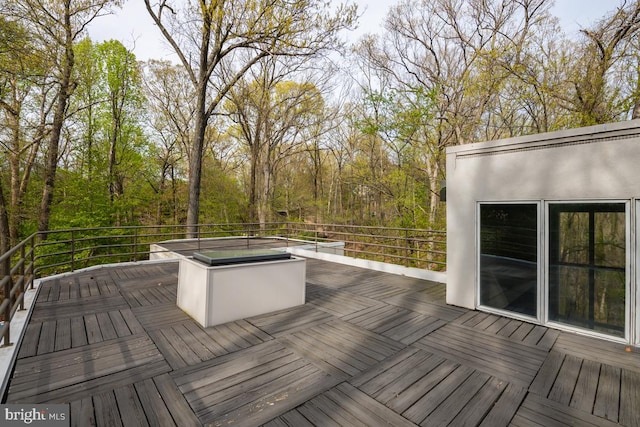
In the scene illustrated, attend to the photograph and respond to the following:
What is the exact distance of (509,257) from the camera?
3854mm

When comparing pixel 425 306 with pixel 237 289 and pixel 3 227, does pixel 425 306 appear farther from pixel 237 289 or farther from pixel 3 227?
pixel 3 227

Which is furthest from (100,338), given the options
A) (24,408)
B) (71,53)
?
(71,53)

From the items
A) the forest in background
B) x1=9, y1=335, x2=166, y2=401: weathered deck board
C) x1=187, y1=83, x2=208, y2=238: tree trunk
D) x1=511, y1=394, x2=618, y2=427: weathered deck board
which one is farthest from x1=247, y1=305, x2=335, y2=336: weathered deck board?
the forest in background

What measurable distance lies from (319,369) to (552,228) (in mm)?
3306

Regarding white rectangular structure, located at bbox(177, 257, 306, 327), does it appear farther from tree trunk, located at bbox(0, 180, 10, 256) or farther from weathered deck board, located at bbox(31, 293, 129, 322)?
tree trunk, located at bbox(0, 180, 10, 256)

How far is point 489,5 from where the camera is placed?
32.0ft

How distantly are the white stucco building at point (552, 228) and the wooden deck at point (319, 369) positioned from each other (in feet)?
1.16

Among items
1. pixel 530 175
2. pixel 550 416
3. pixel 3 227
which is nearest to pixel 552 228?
pixel 530 175

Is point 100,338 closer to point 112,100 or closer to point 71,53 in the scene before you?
point 71,53

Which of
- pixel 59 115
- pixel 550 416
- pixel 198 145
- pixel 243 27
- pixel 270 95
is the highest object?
pixel 270 95

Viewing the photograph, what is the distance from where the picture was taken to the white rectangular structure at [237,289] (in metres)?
3.45

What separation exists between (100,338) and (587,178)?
18.4 ft

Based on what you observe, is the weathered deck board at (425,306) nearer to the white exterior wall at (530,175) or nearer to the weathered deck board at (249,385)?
the white exterior wall at (530,175)

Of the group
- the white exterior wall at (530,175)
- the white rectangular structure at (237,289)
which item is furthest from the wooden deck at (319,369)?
the white exterior wall at (530,175)
